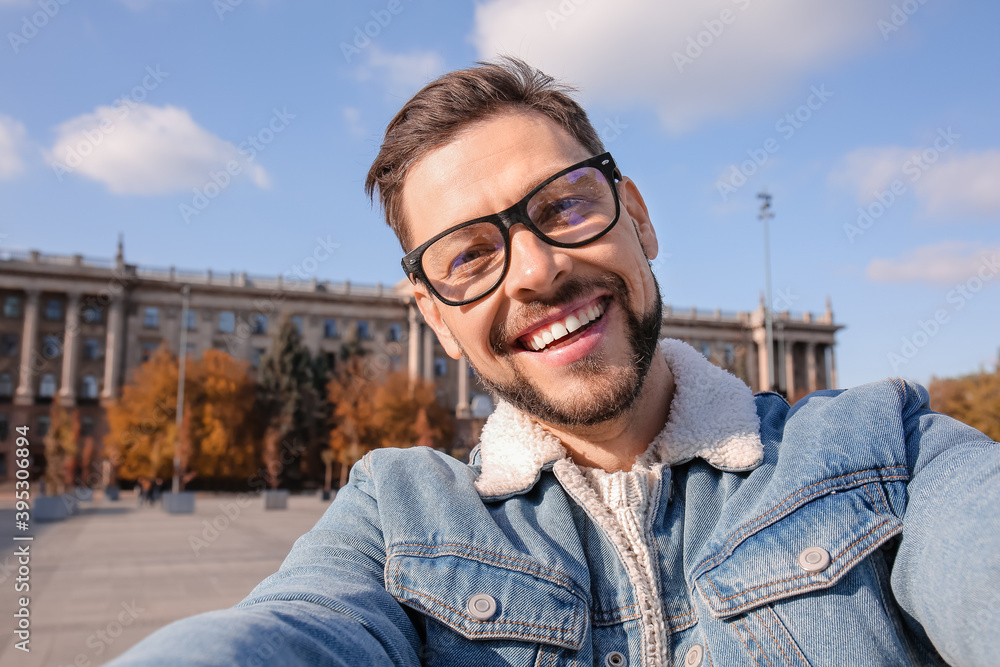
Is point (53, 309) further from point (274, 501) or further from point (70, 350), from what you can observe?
point (274, 501)

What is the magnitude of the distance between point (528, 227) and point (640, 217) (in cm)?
48

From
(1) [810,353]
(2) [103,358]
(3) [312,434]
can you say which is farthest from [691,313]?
(2) [103,358]

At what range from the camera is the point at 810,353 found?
76250mm

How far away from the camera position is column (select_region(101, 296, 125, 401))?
55.4 m

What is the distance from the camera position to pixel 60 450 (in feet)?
153

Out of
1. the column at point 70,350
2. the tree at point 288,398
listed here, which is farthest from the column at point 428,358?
the column at point 70,350

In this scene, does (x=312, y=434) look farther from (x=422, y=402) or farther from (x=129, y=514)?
(x=129, y=514)

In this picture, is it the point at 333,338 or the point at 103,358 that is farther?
the point at 333,338

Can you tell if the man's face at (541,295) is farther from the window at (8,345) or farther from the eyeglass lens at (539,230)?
the window at (8,345)

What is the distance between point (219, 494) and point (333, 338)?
18.6 metres

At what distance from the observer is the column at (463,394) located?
61469 millimetres

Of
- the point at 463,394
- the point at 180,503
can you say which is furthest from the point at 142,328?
the point at 180,503

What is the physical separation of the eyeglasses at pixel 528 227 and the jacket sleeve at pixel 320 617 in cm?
53

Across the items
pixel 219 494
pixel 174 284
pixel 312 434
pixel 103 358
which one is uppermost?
pixel 174 284
